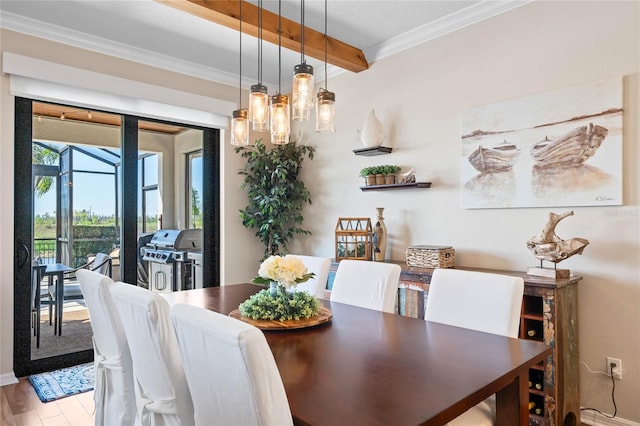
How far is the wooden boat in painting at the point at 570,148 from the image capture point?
2.37m

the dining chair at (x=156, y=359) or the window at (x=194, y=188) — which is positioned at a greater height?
the window at (x=194, y=188)

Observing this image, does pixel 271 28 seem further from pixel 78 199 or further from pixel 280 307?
pixel 78 199

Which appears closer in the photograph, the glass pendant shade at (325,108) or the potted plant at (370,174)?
the glass pendant shade at (325,108)

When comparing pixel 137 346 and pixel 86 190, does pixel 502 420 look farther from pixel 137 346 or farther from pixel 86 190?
pixel 86 190

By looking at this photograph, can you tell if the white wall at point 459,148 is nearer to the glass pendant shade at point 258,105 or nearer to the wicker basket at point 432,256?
the wicker basket at point 432,256

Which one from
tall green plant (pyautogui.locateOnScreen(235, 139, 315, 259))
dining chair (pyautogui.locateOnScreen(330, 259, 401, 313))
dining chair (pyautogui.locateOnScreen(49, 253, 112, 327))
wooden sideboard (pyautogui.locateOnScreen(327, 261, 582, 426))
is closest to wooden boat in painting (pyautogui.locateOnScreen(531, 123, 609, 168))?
wooden sideboard (pyautogui.locateOnScreen(327, 261, 582, 426))

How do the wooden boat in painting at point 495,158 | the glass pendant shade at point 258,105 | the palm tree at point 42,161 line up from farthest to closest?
the palm tree at point 42,161 → the wooden boat in painting at point 495,158 → the glass pendant shade at point 258,105

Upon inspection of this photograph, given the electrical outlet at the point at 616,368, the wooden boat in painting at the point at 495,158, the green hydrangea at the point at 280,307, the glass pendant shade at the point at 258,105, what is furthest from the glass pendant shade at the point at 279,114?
the electrical outlet at the point at 616,368

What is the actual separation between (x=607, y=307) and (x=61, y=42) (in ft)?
13.8

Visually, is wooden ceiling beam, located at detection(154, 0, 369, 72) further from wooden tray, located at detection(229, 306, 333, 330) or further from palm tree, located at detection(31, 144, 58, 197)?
wooden tray, located at detection(229, 306, 333, 330)

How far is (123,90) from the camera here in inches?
137

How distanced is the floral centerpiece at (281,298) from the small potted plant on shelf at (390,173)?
1.67 metres

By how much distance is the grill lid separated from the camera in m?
3.95

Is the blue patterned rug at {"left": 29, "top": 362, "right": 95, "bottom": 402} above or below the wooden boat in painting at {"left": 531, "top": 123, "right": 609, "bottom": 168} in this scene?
below
